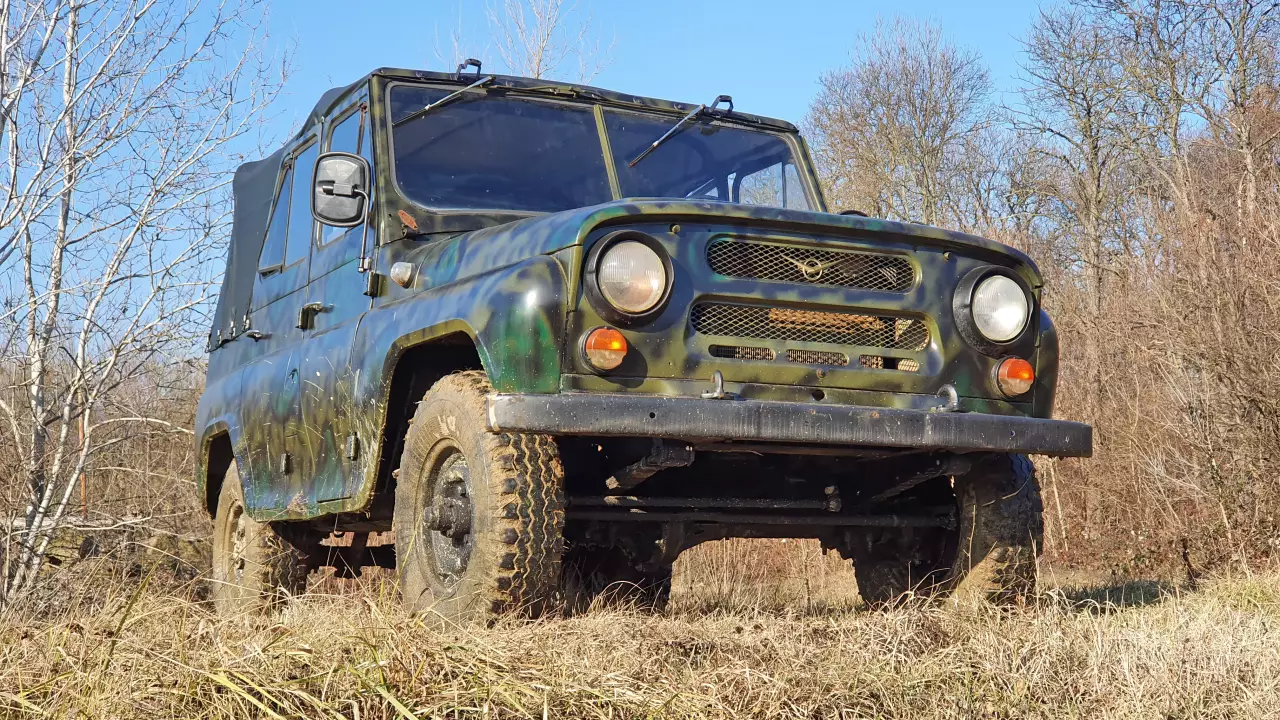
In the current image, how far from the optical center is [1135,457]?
9.85 meters

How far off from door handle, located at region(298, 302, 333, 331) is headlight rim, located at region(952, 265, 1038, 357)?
262 centimetres

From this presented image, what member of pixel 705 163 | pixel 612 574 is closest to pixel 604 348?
pixel 705 163

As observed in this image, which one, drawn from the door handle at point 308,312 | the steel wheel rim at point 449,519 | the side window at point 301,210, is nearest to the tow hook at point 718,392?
the steel wheel rim at point 449,519

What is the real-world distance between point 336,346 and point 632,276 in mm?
1633

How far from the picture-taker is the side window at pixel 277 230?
6590mm

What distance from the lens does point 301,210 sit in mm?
6395

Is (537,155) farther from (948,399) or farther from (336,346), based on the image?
(948,399)

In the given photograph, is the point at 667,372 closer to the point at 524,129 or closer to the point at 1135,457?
the point at 524,129

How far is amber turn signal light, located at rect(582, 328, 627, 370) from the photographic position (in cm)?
409

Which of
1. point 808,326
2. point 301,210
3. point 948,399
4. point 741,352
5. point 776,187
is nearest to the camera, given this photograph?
point 741,352

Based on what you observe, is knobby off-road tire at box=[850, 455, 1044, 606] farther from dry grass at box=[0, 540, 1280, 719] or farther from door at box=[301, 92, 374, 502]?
door at box=[301, 92, 374, 502]

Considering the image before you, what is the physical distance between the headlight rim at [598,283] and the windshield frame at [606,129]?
2.55ft

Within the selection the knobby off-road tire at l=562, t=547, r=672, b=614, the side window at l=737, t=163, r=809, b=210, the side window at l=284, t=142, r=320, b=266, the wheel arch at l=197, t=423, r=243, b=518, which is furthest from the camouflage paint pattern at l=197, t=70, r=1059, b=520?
the wheel arch at l=197, t=423, r=243, b=518

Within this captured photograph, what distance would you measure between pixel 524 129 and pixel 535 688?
10.2 feet
